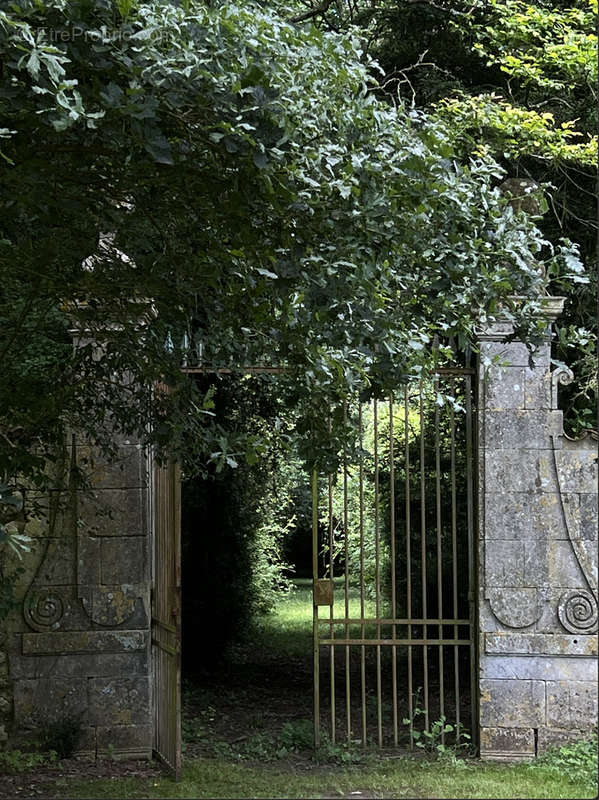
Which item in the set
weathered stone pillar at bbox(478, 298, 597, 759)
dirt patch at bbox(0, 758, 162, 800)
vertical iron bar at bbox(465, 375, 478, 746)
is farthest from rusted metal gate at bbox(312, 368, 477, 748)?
dirt patch at bbox(0, 758, 162, 800)

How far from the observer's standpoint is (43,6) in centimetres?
319

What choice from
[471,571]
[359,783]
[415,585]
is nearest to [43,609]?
[359,783]

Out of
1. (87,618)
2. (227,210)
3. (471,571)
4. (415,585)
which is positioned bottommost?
(415,585)

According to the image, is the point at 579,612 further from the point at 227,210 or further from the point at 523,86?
the point at 523,86

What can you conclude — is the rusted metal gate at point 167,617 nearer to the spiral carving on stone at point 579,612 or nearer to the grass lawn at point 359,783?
the grass lawn at point 359,783

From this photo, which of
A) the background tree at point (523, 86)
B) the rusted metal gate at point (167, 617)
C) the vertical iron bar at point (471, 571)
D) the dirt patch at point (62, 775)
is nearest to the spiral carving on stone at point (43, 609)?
the rusted metal gate at point (167, 617)

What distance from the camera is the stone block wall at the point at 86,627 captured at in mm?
5949

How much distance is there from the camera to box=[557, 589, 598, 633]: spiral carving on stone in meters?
6.02

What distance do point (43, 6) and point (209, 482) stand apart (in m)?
6.68

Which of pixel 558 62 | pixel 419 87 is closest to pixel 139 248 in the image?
pixel 558 62

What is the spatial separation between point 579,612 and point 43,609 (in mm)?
3176

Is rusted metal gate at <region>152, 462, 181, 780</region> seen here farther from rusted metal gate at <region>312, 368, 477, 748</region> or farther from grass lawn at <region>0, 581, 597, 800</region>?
rusted metal gate at <region>312, 368, 477, 748</region>

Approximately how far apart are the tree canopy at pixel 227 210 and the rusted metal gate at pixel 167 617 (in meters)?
0.64

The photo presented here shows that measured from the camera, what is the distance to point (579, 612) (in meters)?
6.04
